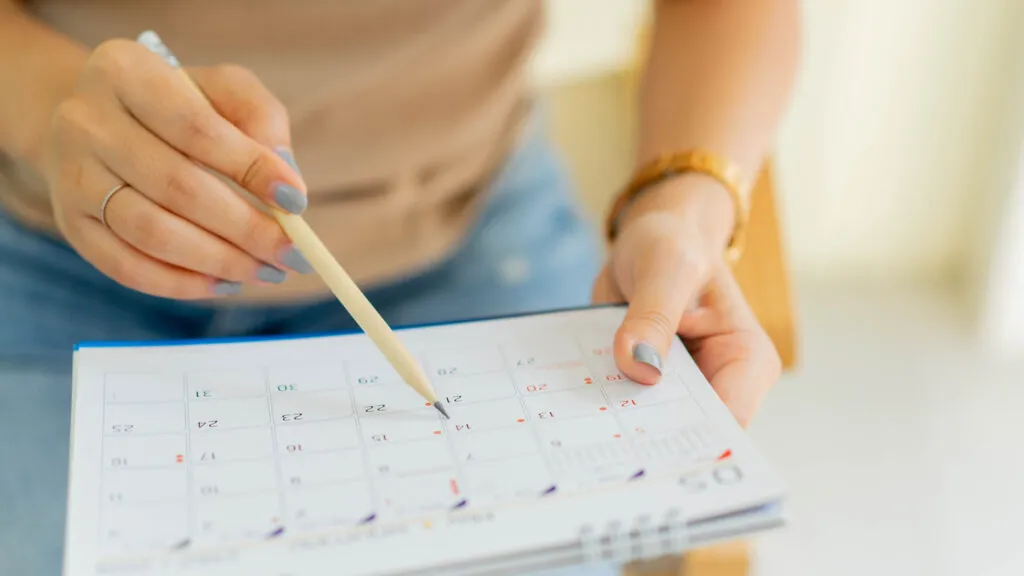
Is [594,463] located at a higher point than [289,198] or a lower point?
lower

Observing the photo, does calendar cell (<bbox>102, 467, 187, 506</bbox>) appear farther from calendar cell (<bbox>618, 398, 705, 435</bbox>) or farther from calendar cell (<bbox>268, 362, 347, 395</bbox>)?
calendar cell (<bbox>618, 398, 705, 435</bbox>)

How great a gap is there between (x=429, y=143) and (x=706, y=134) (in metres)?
0.18

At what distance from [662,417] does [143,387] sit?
8.5 inches

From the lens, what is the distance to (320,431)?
0.36m

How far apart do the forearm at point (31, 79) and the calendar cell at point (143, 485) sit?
0.19m

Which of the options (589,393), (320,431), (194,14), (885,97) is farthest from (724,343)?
(885,97)

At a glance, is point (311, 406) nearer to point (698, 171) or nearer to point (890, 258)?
point (698, 171)

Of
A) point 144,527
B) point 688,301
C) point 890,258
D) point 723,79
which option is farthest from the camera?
point 890,258

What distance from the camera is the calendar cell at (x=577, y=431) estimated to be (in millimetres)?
353

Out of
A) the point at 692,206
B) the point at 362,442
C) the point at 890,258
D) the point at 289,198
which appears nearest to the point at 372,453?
the point at 362,442

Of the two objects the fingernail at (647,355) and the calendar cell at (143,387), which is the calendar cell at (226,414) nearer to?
the calendar cell at (143,387)

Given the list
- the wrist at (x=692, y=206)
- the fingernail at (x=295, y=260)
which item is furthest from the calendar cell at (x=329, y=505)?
the wrist at (x=692, y=206)

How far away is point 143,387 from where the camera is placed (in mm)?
369

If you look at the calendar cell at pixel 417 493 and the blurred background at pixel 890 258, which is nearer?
the calendar cell at pixel 417 493
